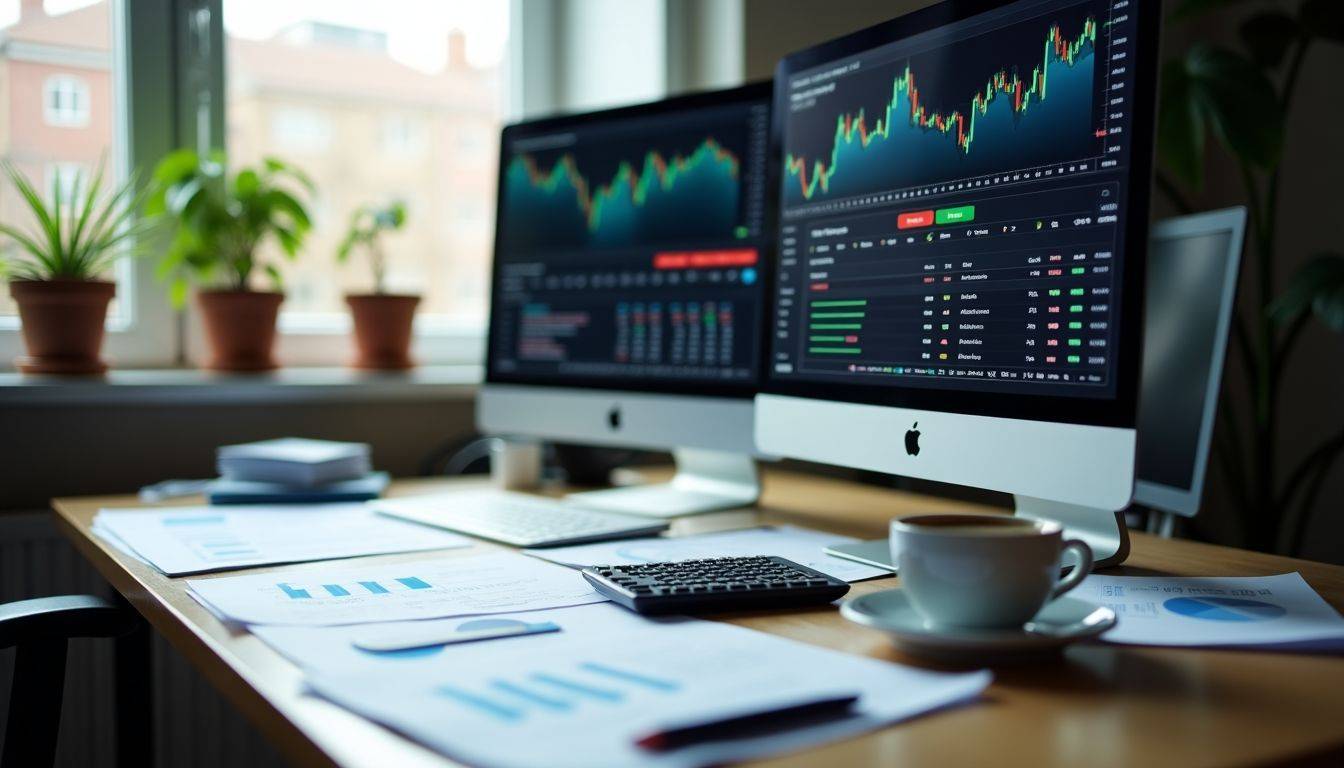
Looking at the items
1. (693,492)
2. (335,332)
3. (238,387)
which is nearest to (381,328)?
(335,332)

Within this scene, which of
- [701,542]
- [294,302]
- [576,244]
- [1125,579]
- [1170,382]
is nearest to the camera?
[1125,579]

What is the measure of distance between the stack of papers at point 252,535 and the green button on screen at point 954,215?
1.91ft

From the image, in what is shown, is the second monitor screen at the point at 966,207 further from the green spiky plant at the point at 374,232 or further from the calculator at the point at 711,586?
the green spiky plant at the point at 374,232

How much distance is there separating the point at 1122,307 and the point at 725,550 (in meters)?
0.46

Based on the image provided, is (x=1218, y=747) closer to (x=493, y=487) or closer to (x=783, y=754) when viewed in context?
(x=783, y=754)

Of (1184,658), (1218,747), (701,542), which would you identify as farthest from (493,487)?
(1218,747)

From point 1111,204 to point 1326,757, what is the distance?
447mm

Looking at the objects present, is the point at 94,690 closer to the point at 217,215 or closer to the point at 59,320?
the point at 59,320

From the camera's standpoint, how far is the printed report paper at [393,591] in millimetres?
812

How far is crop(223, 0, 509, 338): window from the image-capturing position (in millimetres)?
2035

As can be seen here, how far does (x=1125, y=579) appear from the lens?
0.94 m

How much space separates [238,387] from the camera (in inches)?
69.4

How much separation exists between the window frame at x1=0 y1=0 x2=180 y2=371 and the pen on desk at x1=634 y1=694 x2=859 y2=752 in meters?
1.64

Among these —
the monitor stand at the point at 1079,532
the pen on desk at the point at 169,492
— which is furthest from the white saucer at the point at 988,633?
the pen on desk at the point at 169,492
